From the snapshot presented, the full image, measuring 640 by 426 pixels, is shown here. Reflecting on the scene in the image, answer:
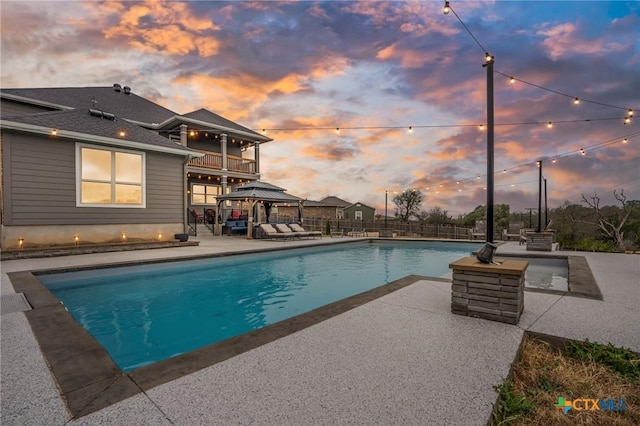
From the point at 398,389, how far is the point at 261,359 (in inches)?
40.9

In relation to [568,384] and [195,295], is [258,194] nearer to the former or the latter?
[195,295]

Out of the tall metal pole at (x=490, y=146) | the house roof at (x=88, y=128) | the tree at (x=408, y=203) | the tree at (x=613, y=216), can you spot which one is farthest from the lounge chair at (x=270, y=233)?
the tree at (x=408, y=203)

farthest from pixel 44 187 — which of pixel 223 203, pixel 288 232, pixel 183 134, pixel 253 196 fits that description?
pixel 288 232

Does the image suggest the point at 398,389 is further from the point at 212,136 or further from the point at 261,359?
the point at 212,136

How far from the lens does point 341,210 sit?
3541cm

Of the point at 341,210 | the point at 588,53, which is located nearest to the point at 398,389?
the point at 588,53

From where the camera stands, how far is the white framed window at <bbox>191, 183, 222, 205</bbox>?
18.0m

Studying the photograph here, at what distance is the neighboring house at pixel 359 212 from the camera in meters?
35.4

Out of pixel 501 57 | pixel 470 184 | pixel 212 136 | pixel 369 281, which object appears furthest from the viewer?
pixel 470 184

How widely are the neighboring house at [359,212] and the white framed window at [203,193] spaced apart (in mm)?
19375

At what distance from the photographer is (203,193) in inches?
723

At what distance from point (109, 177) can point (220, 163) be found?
321 inches

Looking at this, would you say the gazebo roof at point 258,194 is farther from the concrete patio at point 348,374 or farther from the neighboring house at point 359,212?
the neighboring house at point 359,212

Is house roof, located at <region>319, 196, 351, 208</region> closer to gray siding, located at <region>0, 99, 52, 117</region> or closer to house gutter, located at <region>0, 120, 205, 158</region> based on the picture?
house gutter, located at <region>0, 120, 205, 158</region>
